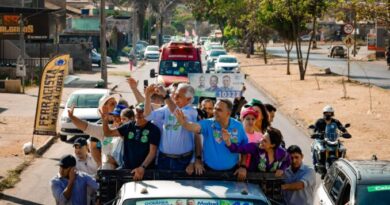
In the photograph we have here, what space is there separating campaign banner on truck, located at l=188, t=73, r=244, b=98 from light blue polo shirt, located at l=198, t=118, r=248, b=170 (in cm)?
1298

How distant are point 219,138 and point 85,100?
17.4 meters

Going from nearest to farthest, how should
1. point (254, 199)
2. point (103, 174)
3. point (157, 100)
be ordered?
point (254, 199)
point (103, 174)
point (157, 100)

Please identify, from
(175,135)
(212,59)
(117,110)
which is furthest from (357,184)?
(212,59)

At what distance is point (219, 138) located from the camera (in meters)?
8.57

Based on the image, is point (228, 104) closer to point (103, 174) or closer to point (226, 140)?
point (226, 140)

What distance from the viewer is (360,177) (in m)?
9.26

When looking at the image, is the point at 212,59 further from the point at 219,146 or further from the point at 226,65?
the point at 219,146

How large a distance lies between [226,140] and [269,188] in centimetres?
63

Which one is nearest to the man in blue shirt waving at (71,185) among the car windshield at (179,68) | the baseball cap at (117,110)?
the baseball cap at (117,110)

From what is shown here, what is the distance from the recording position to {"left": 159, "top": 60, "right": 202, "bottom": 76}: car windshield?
33.7 metres

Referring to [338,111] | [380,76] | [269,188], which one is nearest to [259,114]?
[269,188]

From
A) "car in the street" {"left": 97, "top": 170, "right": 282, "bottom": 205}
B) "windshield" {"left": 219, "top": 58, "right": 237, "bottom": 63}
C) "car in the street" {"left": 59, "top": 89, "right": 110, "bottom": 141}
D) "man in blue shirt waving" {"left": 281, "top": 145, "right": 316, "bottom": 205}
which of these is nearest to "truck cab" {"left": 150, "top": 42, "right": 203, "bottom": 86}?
"car in the street" {"left": 59, "top": 89, "right": 110, "bottom": 141}

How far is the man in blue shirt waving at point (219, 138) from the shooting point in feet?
28.1

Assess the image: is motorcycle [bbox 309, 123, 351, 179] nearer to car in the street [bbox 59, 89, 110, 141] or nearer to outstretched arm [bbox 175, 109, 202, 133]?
car in the street [bbox 59, 89, 110, 141]
